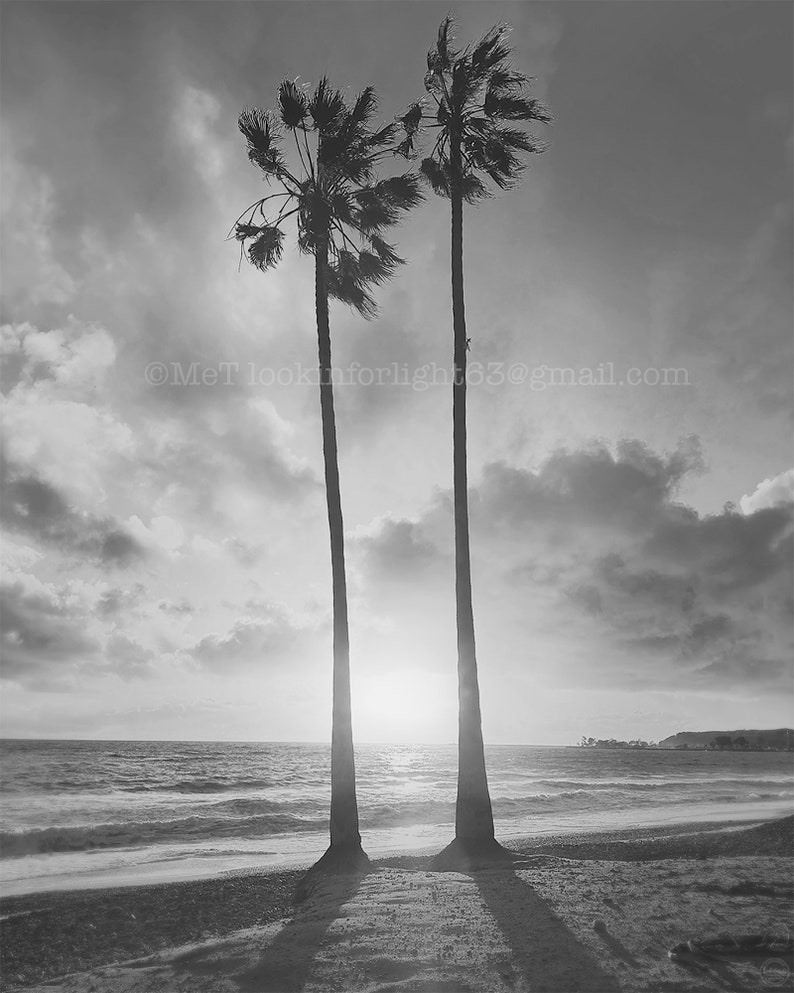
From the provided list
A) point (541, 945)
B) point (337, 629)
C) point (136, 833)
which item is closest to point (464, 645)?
point (337, 629)

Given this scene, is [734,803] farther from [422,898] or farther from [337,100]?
[337,100]

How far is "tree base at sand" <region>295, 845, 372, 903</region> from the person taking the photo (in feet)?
39.8

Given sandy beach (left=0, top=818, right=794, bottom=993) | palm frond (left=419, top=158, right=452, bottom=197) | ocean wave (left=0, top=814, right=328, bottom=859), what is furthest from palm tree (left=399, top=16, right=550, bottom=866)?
ocean wave (left=0, top=814, right=328, bottom=859)

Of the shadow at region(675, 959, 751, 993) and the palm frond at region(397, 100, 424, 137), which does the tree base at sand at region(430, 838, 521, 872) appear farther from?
the palm frond at region(397, 100, 424, 137)

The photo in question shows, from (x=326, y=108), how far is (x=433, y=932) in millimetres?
15254

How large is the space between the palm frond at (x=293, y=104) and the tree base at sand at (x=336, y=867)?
1477cm

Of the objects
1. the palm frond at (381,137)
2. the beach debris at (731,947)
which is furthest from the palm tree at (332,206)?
the beach debris at (731,947)

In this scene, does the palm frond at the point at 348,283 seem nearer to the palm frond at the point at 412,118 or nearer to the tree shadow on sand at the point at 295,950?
the palm frond at the point at 412,118

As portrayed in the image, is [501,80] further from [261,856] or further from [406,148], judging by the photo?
[261,856]

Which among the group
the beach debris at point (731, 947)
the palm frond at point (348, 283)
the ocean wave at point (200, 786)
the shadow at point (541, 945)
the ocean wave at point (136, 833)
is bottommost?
the ocean wave at point (200, 786)

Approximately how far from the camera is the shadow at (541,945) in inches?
247

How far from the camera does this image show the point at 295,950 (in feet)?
25.2

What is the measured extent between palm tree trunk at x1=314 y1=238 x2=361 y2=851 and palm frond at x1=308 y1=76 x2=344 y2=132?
259 cm

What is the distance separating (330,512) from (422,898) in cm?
764
